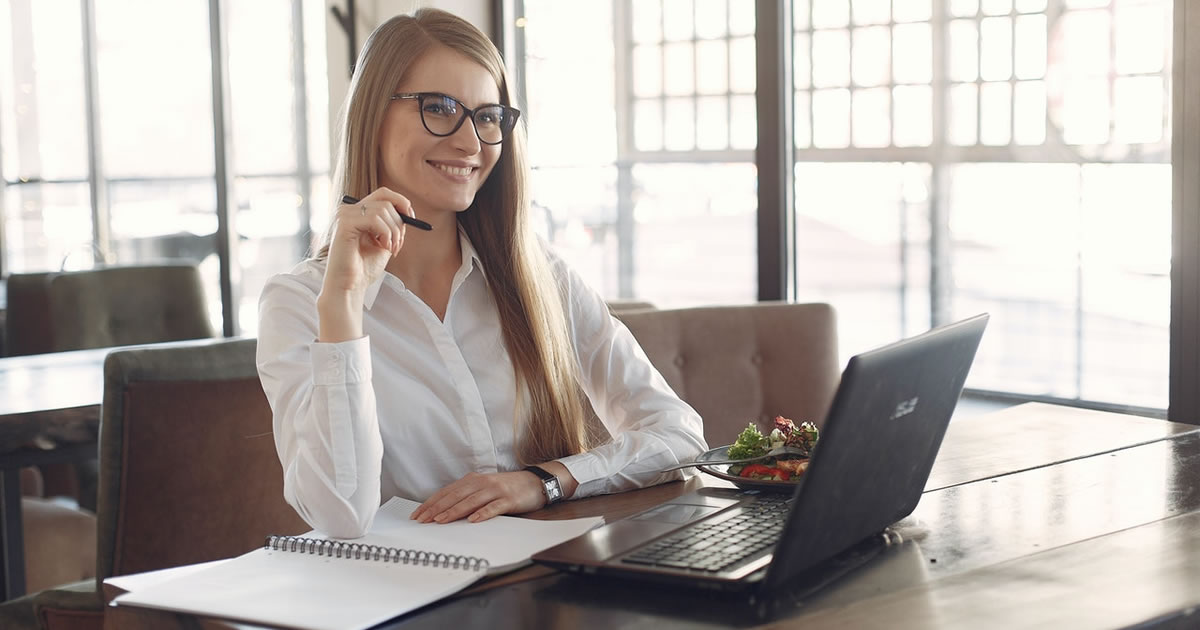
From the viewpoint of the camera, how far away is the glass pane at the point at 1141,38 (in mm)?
2469

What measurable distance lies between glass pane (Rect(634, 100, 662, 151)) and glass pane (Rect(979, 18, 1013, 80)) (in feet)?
3.44

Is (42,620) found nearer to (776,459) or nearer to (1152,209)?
(776,459)

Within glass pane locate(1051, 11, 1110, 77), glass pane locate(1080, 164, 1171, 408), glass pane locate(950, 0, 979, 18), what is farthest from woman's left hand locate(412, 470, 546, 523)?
glass pane locate(950, 0, 979, 18)

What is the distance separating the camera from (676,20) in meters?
3.52

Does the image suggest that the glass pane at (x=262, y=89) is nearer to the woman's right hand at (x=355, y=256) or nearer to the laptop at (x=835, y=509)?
the woman's right hand at (x=355, y=256)

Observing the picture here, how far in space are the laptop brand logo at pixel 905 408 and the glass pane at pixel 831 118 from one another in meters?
2.02

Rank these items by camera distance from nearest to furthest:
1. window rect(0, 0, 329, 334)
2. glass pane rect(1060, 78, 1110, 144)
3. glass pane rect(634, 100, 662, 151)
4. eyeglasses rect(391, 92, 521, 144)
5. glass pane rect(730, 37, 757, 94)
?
eyeglasses rect(391, 92, 521, 144), glass pane rect(1060, 78, 1110, 144), glass pane rect(730, 37, 757, 94), glass pane rect(634, 100, 662, 151), window rect(0, 0, 329, 334)

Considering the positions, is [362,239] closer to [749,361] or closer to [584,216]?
[749,361]

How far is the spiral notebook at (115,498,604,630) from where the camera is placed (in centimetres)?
108

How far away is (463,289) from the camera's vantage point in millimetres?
1822

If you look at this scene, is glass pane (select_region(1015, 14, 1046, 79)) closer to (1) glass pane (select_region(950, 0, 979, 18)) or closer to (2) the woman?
(1) glass pane (select_region(950, 0, 979, 18))

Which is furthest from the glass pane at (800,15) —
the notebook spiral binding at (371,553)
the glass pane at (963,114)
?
the notebook spiral binding at (371,553)

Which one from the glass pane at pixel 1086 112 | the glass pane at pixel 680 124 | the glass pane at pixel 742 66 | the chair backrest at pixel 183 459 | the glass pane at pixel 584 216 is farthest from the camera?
the glass pane at pixel 584 216

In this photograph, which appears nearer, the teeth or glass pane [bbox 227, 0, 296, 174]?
the teeth
